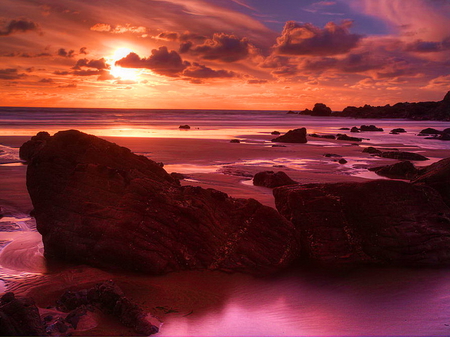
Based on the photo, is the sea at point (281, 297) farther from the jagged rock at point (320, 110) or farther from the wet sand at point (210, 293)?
the jagged rock at point (320, 110)

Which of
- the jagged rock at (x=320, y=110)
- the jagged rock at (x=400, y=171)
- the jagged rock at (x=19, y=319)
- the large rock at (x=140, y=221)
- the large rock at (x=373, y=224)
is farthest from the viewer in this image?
the jagged rock at (x=320, y=110)

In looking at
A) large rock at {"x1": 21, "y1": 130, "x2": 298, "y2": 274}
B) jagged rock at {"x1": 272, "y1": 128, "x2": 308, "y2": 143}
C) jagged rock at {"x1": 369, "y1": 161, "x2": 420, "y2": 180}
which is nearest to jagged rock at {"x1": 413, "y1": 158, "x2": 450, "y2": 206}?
large rock at {"x1": 21, "y1": 130, "x2": 298, "y2": 274}

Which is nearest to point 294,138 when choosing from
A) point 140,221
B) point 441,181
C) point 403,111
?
point 441,181

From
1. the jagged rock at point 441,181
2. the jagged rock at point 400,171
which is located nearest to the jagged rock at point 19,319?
the jagged rock at point 441,181

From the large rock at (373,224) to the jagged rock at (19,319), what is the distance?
4438mm

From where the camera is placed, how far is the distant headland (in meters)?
89.6

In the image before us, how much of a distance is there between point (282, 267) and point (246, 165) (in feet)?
35.8

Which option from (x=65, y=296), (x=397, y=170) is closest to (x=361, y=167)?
(x=397, y=170)

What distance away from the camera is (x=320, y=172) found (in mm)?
15359

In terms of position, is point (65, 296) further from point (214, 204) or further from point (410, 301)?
point (410, 301)

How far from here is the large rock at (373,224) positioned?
6.48 m

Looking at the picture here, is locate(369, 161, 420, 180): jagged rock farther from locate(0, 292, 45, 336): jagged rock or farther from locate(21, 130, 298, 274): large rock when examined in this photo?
locate(0, 292, 45, 336): jagged rock

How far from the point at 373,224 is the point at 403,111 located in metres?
114

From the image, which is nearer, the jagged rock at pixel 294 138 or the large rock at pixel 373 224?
the large rock at pixel 373 224
